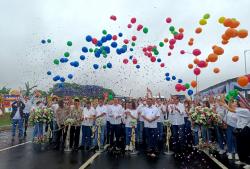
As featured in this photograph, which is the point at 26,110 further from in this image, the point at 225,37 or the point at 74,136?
the point at 225,37

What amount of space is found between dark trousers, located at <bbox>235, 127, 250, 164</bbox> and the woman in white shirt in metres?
4.09

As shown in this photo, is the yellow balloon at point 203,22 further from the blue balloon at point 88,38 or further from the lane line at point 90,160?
the lane line at point 90,160

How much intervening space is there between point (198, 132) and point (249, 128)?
3078mm

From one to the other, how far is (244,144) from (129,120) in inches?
179

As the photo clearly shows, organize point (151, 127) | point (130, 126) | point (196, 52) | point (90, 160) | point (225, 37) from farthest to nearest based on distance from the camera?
point (196, 52) < point (130, 126) < point (151, 127) < point (225, 37) < point (90, 160)

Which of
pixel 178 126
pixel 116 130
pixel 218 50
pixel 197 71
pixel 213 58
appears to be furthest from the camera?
pixel 197 71

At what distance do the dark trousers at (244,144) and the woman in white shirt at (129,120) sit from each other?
13.4 ft

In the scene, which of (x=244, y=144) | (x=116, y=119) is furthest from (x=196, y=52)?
(x=244, y=144)

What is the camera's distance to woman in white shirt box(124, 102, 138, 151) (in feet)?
36.3

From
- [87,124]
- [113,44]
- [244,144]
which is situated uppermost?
[113,44]

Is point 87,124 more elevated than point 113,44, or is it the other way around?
point 113,44

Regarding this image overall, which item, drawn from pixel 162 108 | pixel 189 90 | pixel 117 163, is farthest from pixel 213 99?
pixel 117 163

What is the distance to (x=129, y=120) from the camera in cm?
1129

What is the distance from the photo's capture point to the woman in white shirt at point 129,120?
11.1 metres
